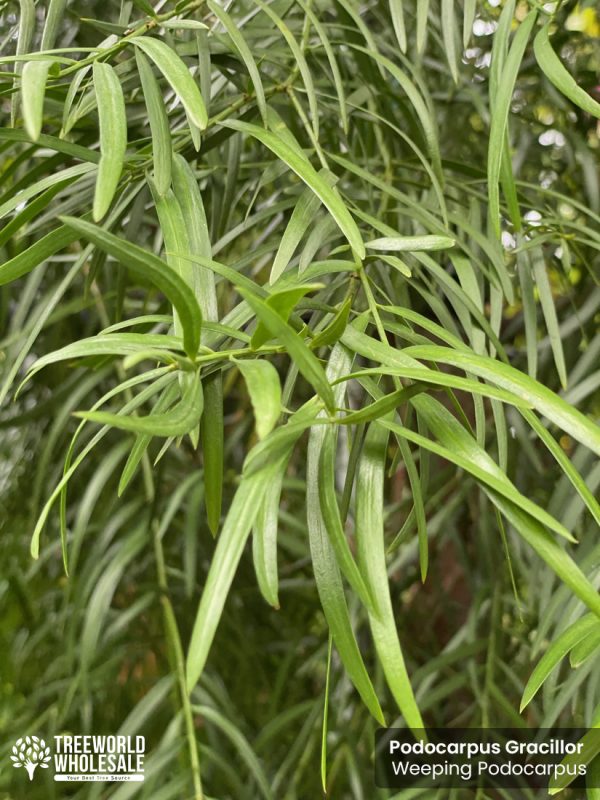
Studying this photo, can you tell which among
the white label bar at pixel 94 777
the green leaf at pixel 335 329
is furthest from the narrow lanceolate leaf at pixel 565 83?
the white label bar at pixel 94 777

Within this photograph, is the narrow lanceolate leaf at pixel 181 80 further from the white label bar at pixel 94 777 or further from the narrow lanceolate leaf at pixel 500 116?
the white label bar at pixel 94 777

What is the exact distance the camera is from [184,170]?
269 mm

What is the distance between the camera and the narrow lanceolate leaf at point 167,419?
0.15m

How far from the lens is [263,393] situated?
167 millimetres

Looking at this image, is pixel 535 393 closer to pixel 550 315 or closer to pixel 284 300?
pixel 284 300

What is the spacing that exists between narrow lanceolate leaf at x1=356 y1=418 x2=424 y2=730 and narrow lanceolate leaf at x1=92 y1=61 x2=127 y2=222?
0.09 metres

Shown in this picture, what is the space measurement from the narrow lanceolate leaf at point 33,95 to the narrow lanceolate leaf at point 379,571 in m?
0.11

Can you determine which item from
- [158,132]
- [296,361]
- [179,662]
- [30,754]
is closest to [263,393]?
[296,361]

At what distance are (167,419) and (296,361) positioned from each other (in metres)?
0.03

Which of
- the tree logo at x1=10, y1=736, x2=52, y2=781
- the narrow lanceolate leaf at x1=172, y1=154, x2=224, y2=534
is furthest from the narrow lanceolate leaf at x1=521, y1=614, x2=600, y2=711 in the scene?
the tree logo at x1=10, y1=736, x2=52, y2=781

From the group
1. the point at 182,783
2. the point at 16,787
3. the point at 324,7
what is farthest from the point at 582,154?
the point at 16,787

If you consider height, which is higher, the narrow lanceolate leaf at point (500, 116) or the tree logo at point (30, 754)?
the narrow lanceolate leaf at point (500, 116)

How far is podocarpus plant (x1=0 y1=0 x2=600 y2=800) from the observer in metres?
0.19

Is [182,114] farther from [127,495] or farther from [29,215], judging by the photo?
[127,495]
